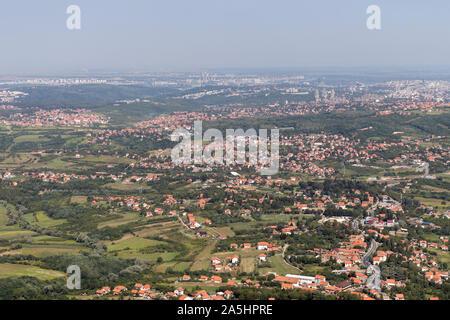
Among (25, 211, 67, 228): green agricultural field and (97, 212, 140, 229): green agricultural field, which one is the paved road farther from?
(25, 211, 67, 228): green agricultural field

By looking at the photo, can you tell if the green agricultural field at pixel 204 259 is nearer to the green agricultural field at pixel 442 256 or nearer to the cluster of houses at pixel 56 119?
the green agricultural field at pixel 442 256

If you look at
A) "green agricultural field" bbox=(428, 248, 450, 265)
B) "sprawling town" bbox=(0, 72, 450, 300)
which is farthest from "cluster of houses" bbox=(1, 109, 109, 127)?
"green agricultural field" bbox=(428, 248, 450, 265)

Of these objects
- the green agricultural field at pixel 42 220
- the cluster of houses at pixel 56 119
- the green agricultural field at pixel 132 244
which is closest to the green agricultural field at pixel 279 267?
the green agricultural field at pixel 132 244

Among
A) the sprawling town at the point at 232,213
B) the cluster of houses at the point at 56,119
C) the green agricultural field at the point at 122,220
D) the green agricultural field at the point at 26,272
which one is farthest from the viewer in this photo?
the cluster of houses at the point at 56,119

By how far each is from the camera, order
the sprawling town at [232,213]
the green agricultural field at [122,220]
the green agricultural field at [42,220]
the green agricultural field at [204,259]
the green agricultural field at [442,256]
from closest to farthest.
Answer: the sprawling town at [232,213] < the green agricultural field at [204,259] < the green agricultural field at [442,256] < the green agricultural field at [122,220] < the green agricultural field at [42,220]

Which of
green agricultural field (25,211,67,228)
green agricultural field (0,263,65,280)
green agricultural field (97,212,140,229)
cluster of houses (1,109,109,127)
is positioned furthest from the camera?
cluster of houses (1,109,109,127)

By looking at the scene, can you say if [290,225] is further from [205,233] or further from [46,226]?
[46,226]
